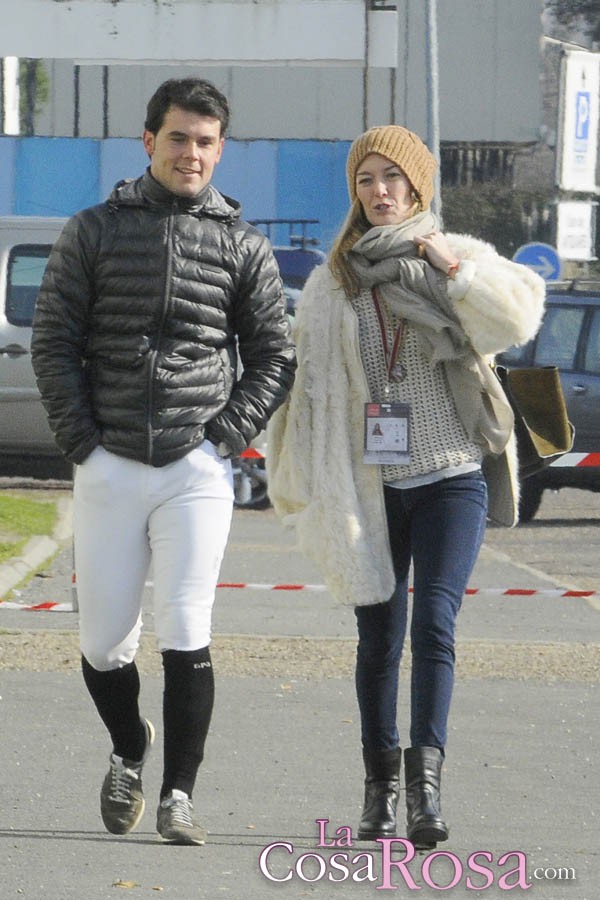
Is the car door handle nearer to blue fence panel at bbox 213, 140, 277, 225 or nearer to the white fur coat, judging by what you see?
the white fur coat

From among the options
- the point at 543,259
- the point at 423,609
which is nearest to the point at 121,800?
the point at 423,609

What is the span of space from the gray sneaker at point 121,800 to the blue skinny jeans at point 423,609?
63 cm

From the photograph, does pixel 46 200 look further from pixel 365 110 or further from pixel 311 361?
pixel 311 361

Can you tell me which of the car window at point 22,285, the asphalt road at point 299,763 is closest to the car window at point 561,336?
the car window at point 22,285

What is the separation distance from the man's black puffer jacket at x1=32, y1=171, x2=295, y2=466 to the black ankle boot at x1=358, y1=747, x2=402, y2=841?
0.93m

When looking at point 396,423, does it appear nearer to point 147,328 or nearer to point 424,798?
point 147,328

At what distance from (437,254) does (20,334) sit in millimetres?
11107

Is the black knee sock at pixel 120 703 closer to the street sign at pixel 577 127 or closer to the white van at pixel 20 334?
the white van at pixel 20 334

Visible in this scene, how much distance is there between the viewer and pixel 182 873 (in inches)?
185

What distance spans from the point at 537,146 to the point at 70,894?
4755cm

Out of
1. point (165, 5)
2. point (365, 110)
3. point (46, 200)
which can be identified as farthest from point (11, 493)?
point (46, 200)

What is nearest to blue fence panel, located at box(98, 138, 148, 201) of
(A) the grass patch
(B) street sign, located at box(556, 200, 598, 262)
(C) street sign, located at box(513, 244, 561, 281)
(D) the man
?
(B) street sign, located at box(556, 200, 598, 262)

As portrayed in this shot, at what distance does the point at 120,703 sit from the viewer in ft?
16.6

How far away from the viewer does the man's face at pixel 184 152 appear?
486cm
